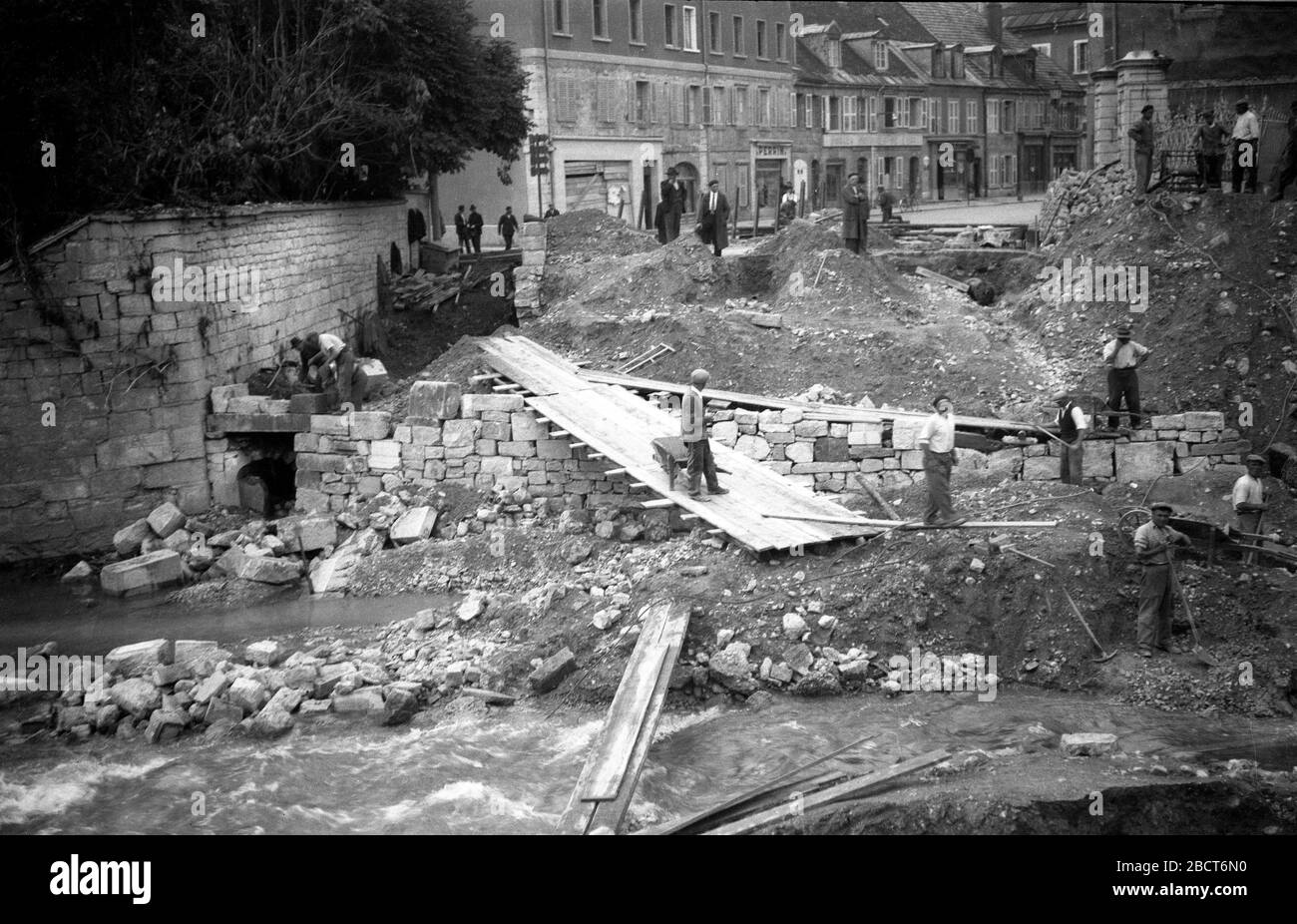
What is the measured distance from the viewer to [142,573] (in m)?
15.2

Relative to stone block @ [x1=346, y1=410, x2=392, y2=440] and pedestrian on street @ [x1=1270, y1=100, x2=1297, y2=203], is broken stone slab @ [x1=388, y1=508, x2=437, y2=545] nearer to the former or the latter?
stone block @ [x1=346, y1=410, x2=392, y2=440]

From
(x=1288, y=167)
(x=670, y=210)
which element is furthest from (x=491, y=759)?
(x=670, y=210)

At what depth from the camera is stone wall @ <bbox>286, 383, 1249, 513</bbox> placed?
50.2ft

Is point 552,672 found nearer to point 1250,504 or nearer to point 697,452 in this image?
point 697,452

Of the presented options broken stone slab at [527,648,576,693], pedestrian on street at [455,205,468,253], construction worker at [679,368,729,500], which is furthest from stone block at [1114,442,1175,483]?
pedestrian on street at [455,205,468,253]

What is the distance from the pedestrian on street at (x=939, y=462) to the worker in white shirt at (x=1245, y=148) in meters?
9.08

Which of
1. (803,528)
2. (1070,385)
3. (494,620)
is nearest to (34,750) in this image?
(494,620)

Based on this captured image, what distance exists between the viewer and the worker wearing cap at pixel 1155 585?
1092 centimetres

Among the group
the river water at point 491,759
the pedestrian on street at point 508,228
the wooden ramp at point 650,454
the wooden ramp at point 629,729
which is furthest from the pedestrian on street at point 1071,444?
the pedestrian on street at point 508,228

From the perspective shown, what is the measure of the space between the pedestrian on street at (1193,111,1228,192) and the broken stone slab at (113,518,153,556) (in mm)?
15945

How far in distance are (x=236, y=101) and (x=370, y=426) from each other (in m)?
6.58

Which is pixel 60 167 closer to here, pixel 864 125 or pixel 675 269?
pixel 675 269

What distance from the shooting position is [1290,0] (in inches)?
335

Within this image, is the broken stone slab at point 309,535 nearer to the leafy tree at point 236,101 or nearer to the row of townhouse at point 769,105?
the leafy tree at point 236,101
